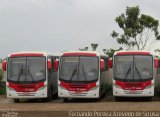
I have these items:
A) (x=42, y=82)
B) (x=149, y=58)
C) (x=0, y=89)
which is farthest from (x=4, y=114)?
(x=0, y=89)

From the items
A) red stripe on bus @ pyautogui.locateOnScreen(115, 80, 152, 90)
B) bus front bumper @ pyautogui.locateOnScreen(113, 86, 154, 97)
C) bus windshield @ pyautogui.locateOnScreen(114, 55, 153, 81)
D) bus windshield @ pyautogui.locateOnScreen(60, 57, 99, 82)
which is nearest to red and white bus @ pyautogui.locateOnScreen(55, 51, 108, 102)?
bus windshield @ pyautogui.locateOnScreen(60, 57, 99, 82)

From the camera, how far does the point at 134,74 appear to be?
30219mm

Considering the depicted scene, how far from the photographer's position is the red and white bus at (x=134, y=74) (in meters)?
30.0

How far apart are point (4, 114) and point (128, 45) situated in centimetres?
2643

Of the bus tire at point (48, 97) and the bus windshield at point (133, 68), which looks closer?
the bus windshield at point (133, 68)

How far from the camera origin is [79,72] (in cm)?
3017

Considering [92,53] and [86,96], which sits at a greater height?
[92,53]

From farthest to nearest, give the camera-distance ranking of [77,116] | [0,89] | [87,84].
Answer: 1. [0,89]
2. [87,84]
3. [77,116]

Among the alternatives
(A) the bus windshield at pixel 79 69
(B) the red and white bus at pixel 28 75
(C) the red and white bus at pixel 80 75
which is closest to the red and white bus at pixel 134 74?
(C) the red and white bus at pixel 80 75

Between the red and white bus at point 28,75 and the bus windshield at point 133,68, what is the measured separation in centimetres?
359

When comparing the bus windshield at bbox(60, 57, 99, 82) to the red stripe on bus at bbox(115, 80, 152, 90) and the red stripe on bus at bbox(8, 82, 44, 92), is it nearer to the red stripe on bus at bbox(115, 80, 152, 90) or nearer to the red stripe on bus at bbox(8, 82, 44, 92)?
the red stripe on bus at bbox(8, 82, 44, 92)

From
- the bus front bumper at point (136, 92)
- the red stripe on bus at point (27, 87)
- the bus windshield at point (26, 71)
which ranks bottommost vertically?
the bus front bumper at point (136, 92)

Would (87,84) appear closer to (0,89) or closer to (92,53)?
(92,53)

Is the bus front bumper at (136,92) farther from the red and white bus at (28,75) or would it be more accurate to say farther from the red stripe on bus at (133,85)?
the red and white bus at (28,75)
